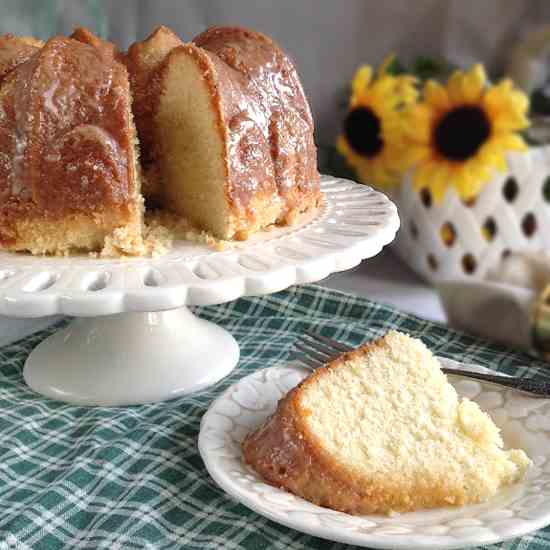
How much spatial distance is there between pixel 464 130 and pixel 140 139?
0.93 meters

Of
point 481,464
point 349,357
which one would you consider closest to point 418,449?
point 481,464

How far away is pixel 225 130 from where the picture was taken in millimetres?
1165

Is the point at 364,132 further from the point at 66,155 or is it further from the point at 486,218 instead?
the point at 66,155

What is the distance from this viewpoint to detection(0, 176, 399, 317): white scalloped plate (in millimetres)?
1008

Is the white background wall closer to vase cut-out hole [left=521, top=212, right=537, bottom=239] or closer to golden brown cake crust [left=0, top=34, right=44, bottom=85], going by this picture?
golden brown cake crust [left=0, top=34, right=44, bottom=85]

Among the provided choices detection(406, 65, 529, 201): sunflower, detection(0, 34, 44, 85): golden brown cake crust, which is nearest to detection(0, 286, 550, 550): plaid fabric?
detection(0, 34, 44, 85): golden brown cake crust

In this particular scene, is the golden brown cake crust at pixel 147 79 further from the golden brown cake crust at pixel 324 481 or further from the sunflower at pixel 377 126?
the sunflower at pixel 377 126

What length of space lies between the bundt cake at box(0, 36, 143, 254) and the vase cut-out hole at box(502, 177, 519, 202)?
1290 mm

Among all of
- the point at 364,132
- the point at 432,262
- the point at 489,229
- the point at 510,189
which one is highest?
Answer: the point at 364,132

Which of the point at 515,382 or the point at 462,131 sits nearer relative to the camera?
the point at 515,382

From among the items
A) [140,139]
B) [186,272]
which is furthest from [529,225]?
[186,272]

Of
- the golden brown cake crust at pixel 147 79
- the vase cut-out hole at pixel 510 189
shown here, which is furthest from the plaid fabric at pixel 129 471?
the vase cut-out hole at pixel 510 189

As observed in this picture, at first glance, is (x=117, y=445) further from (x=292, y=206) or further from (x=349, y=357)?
(x=292, y=206)

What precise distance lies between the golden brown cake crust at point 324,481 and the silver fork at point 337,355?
0.74 ft
